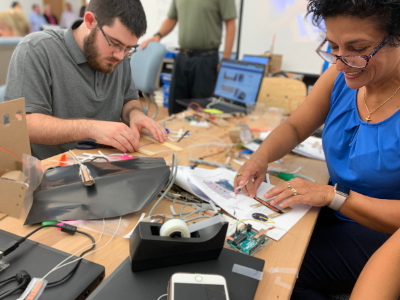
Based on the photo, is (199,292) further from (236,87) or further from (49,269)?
(236,87)

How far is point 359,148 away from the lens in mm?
934

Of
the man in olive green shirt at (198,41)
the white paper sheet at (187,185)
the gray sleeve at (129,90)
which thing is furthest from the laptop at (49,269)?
the man in olive green shirt at (198,41)

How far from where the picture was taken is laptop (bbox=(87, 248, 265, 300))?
501 millimetres

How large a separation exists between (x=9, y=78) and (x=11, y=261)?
0.93m

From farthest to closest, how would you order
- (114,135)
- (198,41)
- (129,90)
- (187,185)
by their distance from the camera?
1. (198,41)
2. (129,90)
3. (114,135)
4. (187,185)

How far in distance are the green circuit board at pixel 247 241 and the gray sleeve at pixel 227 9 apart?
96.3 inches

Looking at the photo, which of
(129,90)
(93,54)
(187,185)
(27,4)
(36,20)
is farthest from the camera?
(27,4)

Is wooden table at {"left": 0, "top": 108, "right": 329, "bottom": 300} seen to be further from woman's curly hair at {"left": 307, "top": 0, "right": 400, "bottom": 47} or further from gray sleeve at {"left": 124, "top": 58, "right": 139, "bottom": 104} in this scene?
gray sleeve at {"left": 124, "top": 58, "right": 139, "bottom": 104}

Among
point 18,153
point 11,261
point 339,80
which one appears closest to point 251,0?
point 339,80

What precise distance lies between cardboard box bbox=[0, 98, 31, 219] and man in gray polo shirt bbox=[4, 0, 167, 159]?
35cm

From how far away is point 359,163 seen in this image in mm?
924

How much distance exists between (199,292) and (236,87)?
1758 mm

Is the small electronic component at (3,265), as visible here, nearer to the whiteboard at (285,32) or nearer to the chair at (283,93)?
the chair at (283,93)

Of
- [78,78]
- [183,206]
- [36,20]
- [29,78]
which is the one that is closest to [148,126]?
[78,78]
